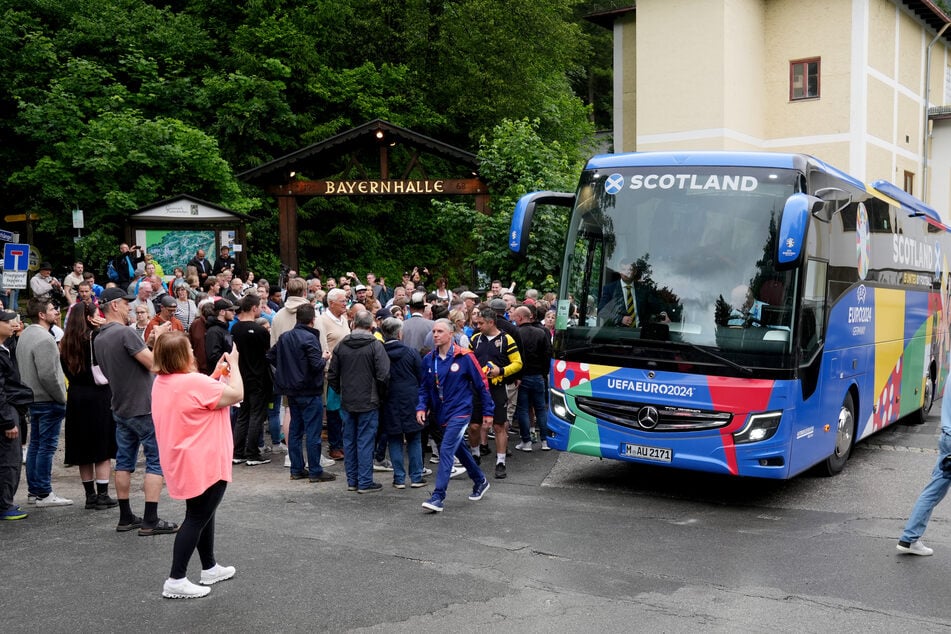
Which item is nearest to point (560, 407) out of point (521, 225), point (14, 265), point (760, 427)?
point (521, 225)

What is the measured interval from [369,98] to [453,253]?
25.5 feet

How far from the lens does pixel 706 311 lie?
8.66 metres

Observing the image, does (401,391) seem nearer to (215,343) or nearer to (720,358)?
(215,343)

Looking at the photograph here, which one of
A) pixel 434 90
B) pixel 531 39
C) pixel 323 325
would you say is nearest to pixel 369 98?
pixel 434 90

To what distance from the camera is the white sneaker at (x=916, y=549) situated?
23.5 ft

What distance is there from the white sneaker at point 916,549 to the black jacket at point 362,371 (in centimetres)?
503

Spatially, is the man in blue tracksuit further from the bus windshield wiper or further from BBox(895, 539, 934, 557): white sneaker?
BBox(895, 539, 934, 557): white sneaker

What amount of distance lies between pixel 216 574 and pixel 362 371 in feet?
10.9

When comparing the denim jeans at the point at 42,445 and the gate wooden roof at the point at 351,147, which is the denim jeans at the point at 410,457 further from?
the gate wooden roof at the point at 351,147

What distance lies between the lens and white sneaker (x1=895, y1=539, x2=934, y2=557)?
7176 mm

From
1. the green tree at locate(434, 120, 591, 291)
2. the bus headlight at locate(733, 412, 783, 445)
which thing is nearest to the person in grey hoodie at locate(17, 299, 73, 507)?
the bus headlight at locate(733, 412, 783, 445)

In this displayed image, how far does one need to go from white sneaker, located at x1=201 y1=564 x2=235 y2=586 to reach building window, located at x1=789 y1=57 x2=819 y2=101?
30.2m

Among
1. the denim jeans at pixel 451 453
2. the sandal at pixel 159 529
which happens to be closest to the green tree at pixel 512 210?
the denim jeans at pixel 451 453

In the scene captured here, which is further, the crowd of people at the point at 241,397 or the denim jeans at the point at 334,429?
the denim jeans at the point at 334,429
